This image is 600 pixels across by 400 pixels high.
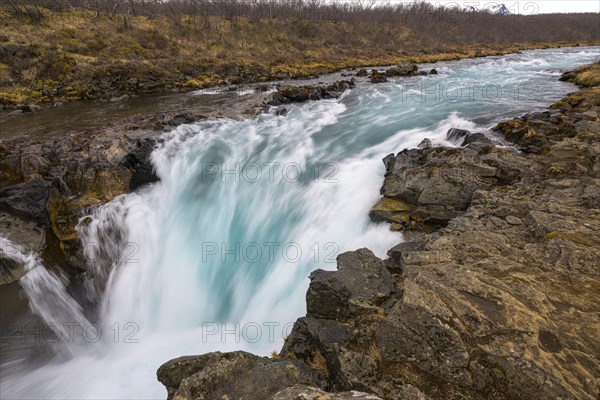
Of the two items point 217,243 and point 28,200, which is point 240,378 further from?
point 28,200

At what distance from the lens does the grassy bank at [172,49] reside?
26484 mm

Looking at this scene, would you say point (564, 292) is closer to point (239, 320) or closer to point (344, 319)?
point (344, 319)

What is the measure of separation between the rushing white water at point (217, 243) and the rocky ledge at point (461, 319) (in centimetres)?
218

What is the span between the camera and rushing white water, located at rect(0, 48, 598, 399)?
7590 millimetres

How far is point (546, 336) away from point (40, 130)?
1941cm

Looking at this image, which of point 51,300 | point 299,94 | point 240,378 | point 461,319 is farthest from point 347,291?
point 299,94

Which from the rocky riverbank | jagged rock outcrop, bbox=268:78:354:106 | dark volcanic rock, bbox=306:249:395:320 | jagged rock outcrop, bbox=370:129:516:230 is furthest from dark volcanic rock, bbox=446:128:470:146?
jagged rock outcrop, bbox=268:78:354:106

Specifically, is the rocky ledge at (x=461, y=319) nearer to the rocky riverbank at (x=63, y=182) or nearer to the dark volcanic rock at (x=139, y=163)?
the rocky riverbank at (x=63, y=182)

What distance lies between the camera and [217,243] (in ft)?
32.8

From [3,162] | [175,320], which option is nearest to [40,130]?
[3,162]

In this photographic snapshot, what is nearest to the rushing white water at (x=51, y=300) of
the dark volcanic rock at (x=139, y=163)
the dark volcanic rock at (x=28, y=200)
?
the dark volcanic rock at (x=28, y=200)

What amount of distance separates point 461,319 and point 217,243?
25.0 feet

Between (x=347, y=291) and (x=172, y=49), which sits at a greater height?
(x=172, y=49)

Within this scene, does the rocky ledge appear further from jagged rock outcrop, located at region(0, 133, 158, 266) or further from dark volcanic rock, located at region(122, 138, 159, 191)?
dark volcanic rock, located at region(122, 138, 159, 191)
